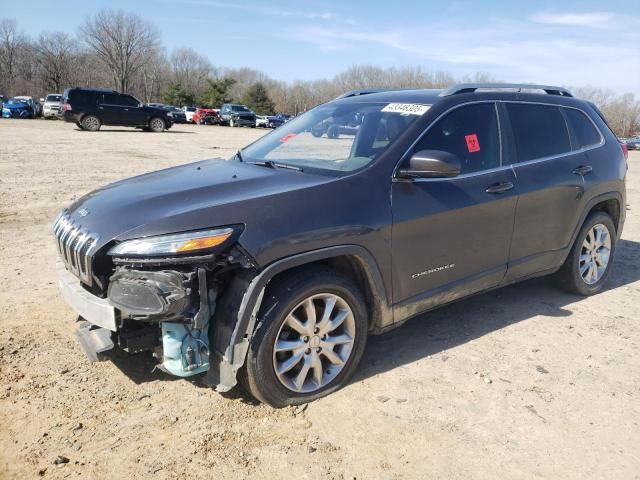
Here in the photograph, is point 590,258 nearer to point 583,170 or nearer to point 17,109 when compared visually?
point 583,170

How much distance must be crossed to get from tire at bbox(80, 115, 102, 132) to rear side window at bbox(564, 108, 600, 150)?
25.0m

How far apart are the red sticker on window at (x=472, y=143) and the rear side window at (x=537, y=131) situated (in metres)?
0.44

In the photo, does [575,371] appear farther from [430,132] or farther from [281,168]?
[281,168]

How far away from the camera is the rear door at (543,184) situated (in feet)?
13.6

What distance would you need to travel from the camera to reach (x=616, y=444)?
2857 mm

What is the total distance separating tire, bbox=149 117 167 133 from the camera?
27927 millimetres

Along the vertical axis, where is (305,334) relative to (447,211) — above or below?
below

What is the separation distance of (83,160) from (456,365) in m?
12.4

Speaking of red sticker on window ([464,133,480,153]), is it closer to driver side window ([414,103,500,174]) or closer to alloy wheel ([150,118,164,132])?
driver side window ([414,103,500,174])

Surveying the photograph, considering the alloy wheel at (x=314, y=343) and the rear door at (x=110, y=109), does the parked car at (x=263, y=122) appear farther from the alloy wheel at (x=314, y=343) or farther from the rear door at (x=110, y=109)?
the alloy wheel at (x=314, y=343)

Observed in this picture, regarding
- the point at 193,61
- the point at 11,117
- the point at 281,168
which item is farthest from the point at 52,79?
the point at 281,168

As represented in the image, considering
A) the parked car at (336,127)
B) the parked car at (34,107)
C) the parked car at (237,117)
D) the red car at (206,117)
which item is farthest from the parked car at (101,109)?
the parked car at (336,127)

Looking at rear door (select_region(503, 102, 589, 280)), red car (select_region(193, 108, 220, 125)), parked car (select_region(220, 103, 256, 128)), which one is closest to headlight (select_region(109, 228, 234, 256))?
rear door (select_region(503, 102, 589, 280))

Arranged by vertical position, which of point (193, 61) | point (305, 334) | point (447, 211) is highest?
point (193, 61)
